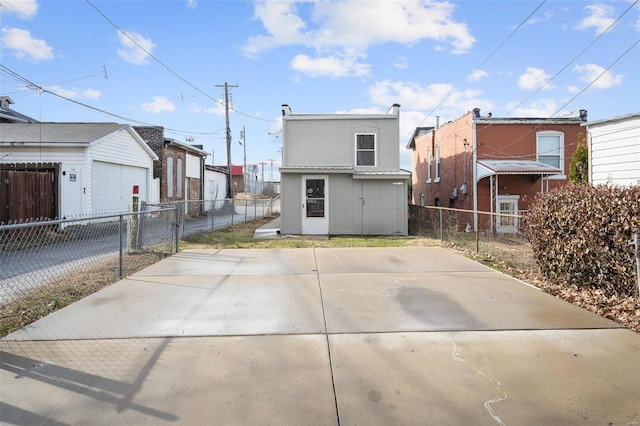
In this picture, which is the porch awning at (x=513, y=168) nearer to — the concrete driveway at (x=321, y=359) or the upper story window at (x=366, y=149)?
the upper story window at (x=366, y=149)

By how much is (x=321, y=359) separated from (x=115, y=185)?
1655cm

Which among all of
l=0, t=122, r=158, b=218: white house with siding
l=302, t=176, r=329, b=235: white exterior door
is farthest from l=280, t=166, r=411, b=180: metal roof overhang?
l=0, t=122, r=158, b=218: white house with siding

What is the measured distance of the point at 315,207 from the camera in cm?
1506

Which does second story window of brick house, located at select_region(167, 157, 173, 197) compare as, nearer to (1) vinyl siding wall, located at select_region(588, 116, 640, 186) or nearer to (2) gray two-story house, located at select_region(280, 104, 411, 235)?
(2) gray two-story house, located at select_region(280, 104, 411, 235)

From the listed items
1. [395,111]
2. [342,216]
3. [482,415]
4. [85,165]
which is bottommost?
[482,415]

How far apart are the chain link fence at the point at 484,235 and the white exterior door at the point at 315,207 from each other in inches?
149

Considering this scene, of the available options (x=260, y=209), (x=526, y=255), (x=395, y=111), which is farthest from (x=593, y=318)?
(x=260, y=209)

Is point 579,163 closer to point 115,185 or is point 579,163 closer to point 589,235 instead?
point 589,235

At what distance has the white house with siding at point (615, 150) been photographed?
781cm

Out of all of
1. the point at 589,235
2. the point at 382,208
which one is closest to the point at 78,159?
the point at 382,208

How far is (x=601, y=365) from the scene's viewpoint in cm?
353

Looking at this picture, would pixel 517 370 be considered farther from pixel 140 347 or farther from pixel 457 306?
pixel 140 347

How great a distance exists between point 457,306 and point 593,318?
152cm

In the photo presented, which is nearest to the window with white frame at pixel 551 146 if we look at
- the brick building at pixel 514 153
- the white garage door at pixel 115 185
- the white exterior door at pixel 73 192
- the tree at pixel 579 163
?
the brick building at pixel 514 153
